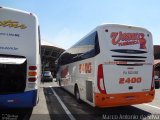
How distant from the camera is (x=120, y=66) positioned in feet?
31.5

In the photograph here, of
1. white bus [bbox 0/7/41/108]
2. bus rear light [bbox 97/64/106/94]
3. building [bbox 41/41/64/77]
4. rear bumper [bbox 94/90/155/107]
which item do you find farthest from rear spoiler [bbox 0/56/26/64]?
building [bbox 41/41/64/77]

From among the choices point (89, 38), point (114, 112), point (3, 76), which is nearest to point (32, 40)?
point (3, 76)

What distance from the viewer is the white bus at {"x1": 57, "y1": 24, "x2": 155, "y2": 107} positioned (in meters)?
9.33

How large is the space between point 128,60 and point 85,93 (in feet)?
8.50

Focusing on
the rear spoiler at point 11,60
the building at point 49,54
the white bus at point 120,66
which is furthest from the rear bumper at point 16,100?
the building at point 49,54

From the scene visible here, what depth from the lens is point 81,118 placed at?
30.0ft

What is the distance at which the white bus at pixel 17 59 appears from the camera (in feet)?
27.6

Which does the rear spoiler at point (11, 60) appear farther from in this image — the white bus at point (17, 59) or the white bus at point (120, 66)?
the white bus at point (120, 66)

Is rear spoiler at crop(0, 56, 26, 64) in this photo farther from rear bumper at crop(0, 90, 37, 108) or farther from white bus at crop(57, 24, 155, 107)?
white bus at crop(57, 24, 155, 107)

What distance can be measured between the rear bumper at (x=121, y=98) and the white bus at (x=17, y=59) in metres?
2.34

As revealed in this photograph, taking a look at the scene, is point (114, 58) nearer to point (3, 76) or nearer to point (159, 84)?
point (3, 76)

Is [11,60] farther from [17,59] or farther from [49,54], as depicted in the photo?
[49,54]

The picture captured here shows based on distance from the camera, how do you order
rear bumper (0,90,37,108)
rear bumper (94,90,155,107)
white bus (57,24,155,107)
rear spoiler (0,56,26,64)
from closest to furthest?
rear spoiler (0,56,26,64)
rear bumper (0,90,37,108)
rear bumper (94,90,155,107)
white bus (57,24,155,107)

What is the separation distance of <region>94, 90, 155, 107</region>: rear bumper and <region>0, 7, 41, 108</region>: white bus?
2.34 meters
